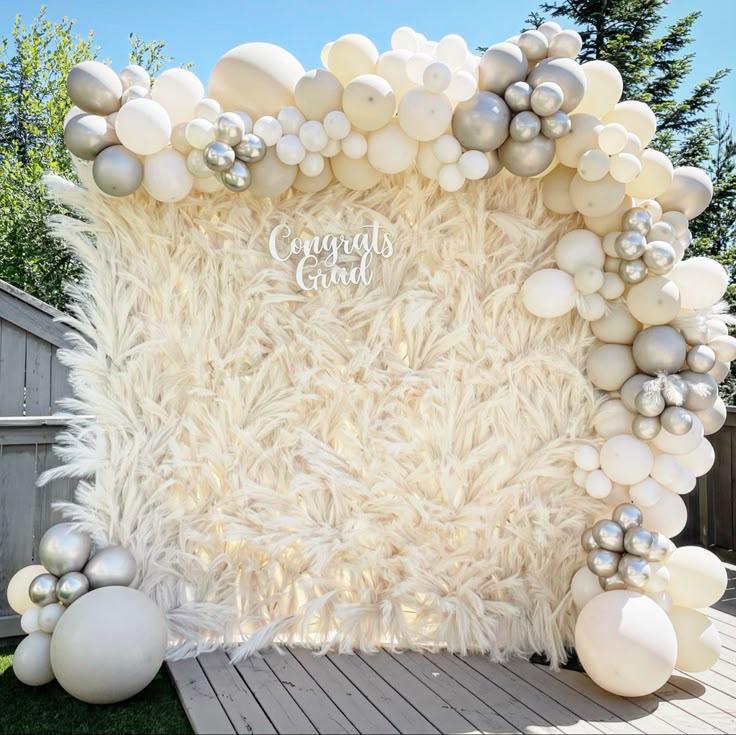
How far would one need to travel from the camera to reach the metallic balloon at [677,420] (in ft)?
8.29

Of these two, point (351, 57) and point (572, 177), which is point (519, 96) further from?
point (351, 57)

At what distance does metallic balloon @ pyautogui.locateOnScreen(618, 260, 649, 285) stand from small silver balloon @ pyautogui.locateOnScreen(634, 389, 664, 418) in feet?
1.45

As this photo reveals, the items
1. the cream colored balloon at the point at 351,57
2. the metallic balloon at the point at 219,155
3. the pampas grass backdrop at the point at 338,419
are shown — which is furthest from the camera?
the pampas grass backdrop at the point at 338,419

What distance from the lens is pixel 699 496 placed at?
4.38 meters

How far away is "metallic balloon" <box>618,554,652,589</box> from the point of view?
2.49 metres

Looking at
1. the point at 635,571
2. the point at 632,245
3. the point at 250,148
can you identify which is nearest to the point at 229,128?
the point at 250,148

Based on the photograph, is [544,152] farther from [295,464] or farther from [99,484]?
[99,484]

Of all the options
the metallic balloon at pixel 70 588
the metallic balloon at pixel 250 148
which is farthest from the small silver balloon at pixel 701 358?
the metallic balloon at pixel 70 588

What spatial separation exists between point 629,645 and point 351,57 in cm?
239

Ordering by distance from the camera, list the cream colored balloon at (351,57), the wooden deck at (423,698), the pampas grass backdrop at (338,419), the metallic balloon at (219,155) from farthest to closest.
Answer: the pampas grass backdrop at (338,419) → the cream colored balloon at (351,57) → the metallic balloon at (219,155) → the wooden deck at (423,698)

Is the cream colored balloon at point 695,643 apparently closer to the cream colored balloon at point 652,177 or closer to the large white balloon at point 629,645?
the large white balloon at point 629,645

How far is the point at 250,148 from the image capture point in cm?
247

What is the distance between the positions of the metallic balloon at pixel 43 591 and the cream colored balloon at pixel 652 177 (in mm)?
2733

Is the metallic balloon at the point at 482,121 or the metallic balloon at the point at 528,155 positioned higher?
the metallic balloon at the point at 482,121
